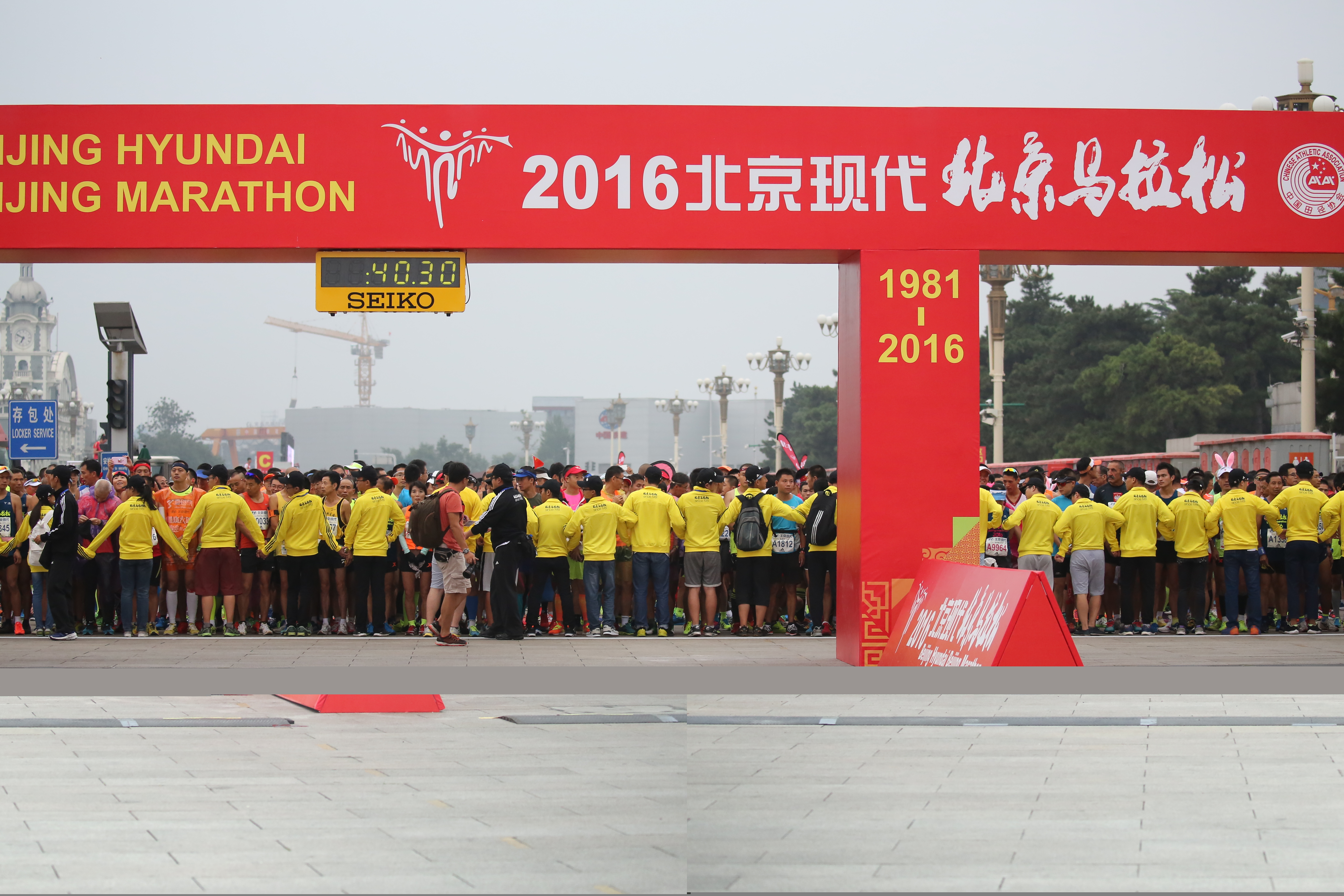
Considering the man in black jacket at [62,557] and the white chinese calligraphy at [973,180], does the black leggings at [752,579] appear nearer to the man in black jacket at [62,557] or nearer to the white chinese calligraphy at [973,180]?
the white chinese calligraphy at [973,180]

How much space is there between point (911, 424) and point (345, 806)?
579cm

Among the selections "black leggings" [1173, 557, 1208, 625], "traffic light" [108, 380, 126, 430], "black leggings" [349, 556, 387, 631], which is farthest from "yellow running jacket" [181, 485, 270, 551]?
"black leggings" [1173, 557, 1208, 625]

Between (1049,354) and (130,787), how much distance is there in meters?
63.3

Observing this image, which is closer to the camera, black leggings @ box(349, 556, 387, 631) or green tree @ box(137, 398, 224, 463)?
black leggings @ box(349, 556, 387, 631)

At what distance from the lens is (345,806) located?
22.4 ft

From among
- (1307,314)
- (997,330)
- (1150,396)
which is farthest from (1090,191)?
(1150,396)

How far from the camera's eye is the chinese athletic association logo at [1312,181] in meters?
11.1

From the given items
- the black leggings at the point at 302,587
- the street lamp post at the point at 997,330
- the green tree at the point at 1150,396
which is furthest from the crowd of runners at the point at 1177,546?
the green tree at the point at 1150,396

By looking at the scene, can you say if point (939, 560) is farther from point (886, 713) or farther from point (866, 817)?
point (866, 817)

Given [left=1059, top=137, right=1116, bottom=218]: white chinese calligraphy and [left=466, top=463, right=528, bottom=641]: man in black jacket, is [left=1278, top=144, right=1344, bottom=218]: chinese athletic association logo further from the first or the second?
[left=466, top=463, right=528, bottom=641]: man in black jacket

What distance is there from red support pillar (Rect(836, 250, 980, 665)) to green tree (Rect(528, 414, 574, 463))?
16262 centimetres

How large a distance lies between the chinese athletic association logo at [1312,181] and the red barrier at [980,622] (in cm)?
403

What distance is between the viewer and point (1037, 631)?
9.41 metres

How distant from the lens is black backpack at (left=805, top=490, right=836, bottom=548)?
47.1 ft
